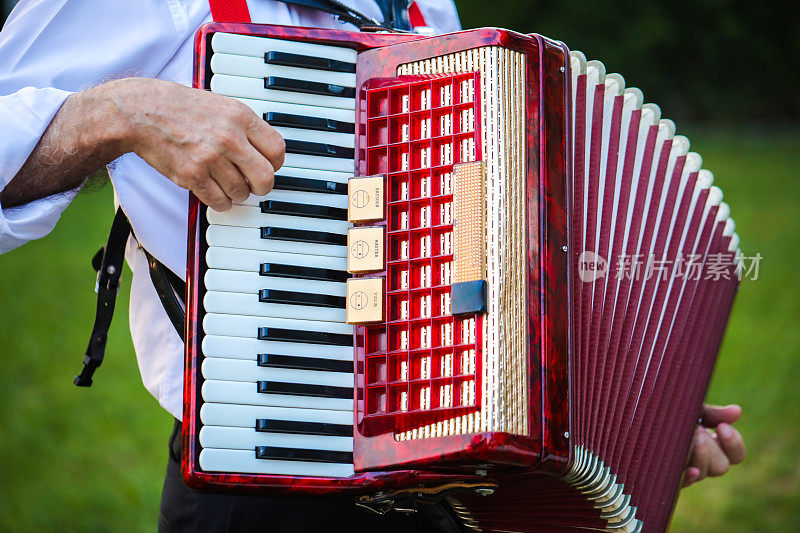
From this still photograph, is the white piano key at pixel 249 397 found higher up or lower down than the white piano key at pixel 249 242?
lower down

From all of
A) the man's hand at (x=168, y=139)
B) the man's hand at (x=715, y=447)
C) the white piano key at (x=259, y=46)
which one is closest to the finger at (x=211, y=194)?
the man's hand at (x=168, y=139)

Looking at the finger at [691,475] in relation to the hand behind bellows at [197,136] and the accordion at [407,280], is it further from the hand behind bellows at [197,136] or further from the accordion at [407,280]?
the hand behind bellows at [197,136]

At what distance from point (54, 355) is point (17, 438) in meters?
0.78

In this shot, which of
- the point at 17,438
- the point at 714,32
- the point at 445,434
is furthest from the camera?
the point at 714,32

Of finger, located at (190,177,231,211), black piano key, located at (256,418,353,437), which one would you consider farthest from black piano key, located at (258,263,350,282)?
black piano key, located at (256,418,353,437)

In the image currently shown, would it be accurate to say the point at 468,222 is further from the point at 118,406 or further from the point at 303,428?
the point at 118,406

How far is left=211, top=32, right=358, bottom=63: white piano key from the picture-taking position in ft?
4.23

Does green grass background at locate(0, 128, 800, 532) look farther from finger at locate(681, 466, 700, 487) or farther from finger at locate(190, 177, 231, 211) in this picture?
finger at locate(190, 177, 231, 211)

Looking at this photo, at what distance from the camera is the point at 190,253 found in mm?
1265

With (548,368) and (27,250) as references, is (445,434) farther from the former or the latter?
(27,250)

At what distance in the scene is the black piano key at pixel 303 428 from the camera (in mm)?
1235

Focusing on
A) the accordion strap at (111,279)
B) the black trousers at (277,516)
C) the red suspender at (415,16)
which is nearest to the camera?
the accordion strap at (111,279)

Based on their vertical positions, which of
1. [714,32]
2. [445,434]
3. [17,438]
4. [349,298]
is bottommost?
[17,438]

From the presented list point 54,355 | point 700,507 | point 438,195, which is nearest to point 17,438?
point 54,355
